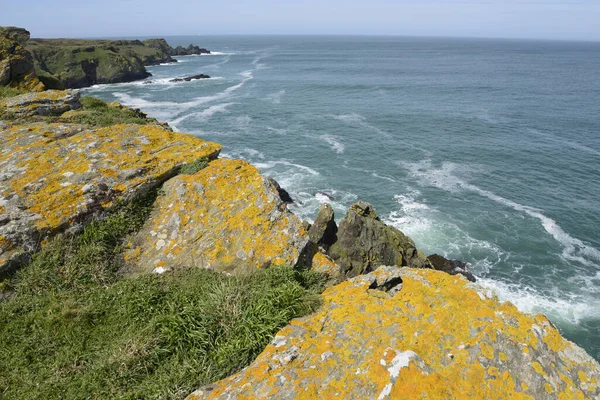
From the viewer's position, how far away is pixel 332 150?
163 ft

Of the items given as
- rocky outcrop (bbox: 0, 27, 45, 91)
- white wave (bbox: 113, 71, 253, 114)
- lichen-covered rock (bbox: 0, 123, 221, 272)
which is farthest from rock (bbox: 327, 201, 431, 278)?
white wave (bbox: 113, 71, 253, 114)

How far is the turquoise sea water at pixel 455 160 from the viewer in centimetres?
2852

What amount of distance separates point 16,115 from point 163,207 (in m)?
A: 8.43

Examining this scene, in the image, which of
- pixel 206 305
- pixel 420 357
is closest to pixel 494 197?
pixel 420 357

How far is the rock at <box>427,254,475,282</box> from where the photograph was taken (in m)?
26.2

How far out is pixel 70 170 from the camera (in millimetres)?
9547

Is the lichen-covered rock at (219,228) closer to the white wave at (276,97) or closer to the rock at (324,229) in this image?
the rock at (324,229)

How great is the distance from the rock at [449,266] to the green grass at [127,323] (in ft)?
70.1

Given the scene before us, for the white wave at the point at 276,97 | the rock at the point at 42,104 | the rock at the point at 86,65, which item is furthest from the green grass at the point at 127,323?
the rock at the point at 86,65

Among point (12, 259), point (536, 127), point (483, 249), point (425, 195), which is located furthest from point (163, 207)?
point (536, 127)

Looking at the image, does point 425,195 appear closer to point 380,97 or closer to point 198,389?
point 198,389

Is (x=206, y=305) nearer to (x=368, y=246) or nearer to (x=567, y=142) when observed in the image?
(x=368, y=246)

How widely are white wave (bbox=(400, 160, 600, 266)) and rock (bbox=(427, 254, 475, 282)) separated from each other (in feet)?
32.5

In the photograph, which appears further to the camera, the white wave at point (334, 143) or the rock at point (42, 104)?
the white wave at point (334, 143)
